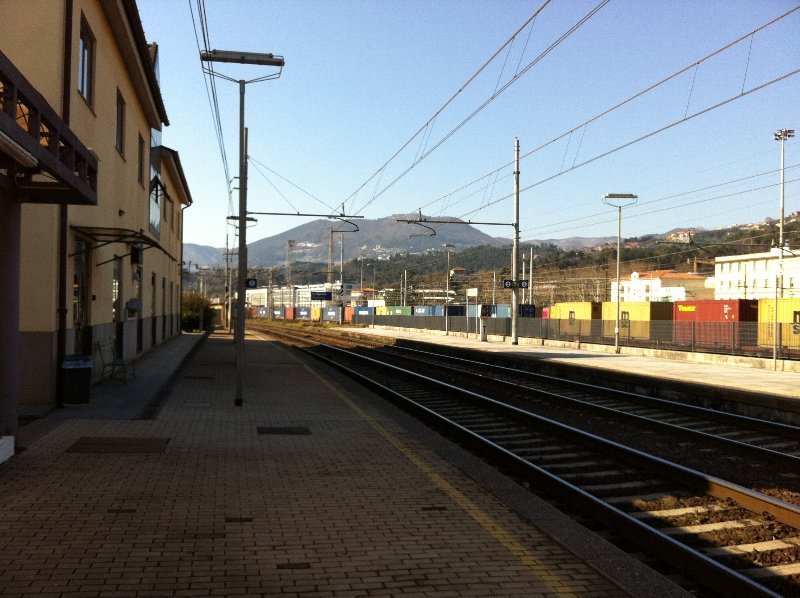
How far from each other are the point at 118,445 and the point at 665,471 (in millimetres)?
6335

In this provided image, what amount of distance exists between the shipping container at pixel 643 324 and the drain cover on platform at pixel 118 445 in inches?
1073

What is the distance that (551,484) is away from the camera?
776cm

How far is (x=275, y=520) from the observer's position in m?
6.31

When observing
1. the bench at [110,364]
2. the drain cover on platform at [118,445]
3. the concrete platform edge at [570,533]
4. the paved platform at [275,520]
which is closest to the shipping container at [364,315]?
the bench at [110,364]

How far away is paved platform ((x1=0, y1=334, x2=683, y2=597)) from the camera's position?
493 cm

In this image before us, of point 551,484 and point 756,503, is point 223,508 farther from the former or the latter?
point 756,503

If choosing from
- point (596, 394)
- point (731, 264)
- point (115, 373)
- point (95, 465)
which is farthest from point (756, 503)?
point (731, 264)

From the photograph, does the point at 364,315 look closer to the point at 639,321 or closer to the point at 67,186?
the point at 639,321

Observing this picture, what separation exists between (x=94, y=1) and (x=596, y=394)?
13.4 m

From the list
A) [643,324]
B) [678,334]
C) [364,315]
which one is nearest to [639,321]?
[643,324]

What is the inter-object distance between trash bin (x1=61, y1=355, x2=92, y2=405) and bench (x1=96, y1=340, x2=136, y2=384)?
3.61 metres

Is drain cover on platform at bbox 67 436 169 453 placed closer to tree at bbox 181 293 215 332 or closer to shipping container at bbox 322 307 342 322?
tree at bbox 181 293 215 332

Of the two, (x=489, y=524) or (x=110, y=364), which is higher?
(x=110, y=364)

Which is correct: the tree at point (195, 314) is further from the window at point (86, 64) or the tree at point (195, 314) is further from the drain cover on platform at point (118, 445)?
the drain cover on platform at point (118, 445)
